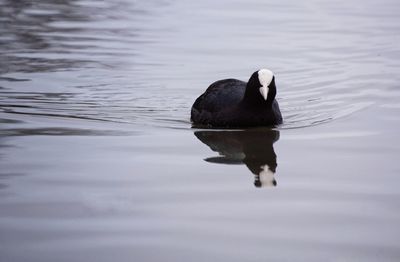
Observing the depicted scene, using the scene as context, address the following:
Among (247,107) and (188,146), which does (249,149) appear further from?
(247,107)

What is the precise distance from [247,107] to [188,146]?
1.25 m

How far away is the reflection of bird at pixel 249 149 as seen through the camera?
319 inches

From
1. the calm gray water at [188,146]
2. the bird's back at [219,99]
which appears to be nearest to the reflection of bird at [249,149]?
the calm gray water at [188,146]

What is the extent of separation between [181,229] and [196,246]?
0.32 metres

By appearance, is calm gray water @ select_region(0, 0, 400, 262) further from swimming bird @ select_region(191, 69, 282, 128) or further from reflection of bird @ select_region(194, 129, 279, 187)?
swimming bird @ select_region(191, 69, 282, 128)

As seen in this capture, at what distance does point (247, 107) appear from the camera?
10.1m

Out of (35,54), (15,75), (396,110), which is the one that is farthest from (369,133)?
(35,54)

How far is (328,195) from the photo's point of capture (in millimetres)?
7195

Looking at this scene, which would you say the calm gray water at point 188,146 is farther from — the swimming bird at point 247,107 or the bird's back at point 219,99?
the bird's back at point 219,99

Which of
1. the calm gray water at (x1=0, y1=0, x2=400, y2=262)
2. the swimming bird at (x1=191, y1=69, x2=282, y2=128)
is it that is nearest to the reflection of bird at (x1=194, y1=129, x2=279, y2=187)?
the calm gray water at (x1=0, y1=0, x2=400, y2=262)

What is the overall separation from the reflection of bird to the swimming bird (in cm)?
14

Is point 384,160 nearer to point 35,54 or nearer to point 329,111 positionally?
point 329,111

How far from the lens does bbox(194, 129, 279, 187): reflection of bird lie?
8094 mm

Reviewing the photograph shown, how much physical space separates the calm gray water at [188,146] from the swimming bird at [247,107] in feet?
0.57
